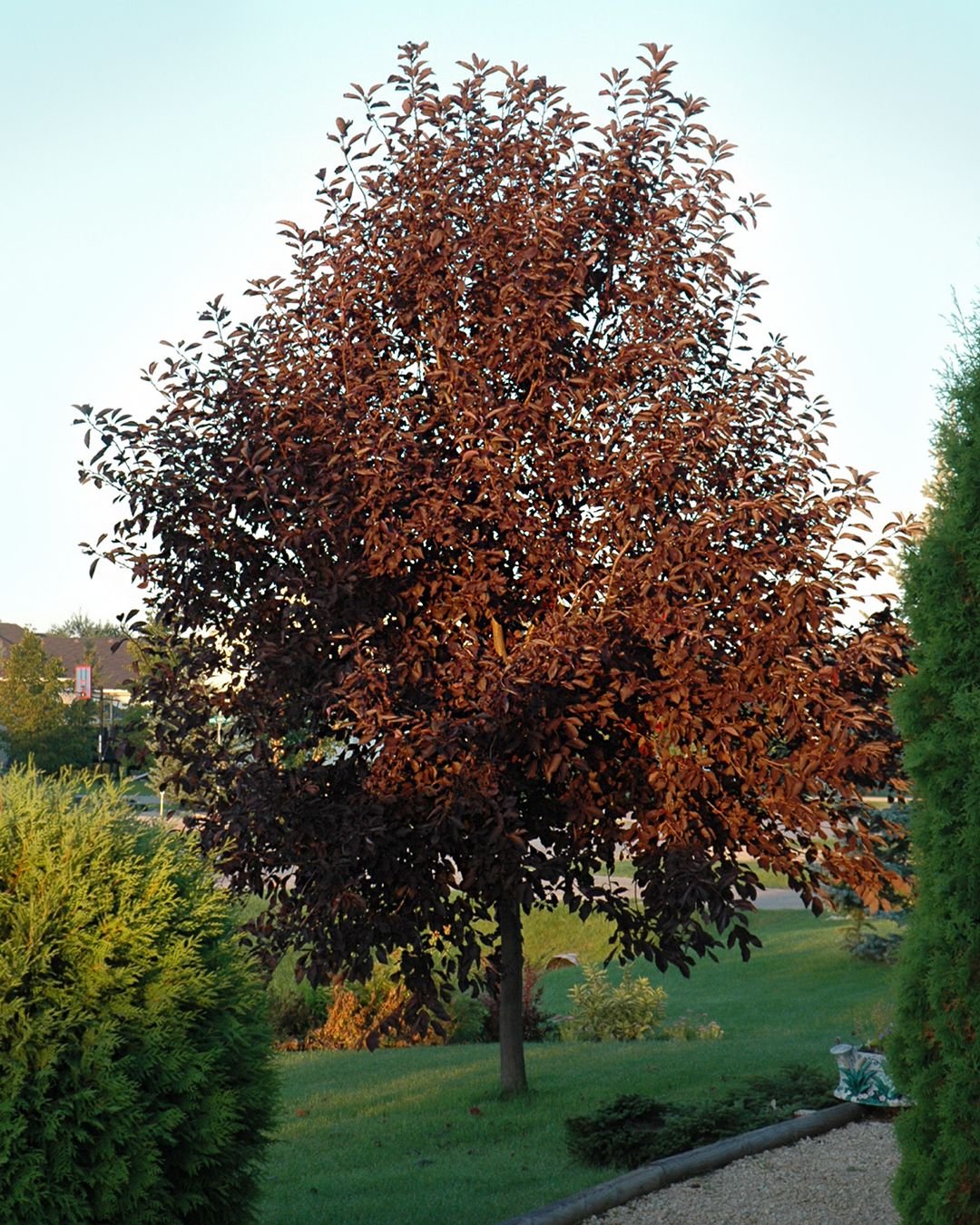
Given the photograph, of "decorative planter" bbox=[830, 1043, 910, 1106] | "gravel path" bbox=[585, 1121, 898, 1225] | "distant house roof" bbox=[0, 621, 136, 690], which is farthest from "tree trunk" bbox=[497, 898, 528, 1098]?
"distant house roof" bbox=[0, 621, 136, 690]

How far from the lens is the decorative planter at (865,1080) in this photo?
22.5 ft

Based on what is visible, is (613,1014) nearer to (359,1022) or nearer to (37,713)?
(359,1022)

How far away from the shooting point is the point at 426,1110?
7.30 metres

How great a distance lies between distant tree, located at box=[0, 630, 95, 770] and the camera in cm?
3828

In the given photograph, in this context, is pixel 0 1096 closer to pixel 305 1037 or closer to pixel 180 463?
pixel 180 463

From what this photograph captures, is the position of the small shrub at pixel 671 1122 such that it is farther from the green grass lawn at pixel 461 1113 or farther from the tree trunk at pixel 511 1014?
the tree trunk at pixel 511 1014

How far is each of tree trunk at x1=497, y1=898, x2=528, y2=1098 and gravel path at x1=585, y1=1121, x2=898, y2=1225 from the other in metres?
1.57

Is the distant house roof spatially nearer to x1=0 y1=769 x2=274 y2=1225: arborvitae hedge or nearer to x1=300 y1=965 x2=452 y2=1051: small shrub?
x1=300 y1=965 x2=452 y2=1051: small shrub

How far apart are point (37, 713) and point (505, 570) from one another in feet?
113

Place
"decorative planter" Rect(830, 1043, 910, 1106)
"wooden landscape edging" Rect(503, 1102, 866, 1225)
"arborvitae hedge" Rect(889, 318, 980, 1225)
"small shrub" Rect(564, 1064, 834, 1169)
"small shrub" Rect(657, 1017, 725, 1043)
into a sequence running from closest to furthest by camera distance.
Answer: "arborvitae hedge" Rect(889, 318, 980, 1225) → "wooden landscape edging" Rect(503, 1102, 866, 1225) → "small shrub" Rect(564, 1064, 834, 1169) → "decorative planter" Rect(830, 1043, 910, 1106) → "small shrub" Rect(657, 1017, 725, 1043)

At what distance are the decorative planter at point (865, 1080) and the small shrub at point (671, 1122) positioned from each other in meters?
0.21

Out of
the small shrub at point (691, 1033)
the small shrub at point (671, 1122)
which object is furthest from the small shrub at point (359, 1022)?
the small shrub at point (671, 1122)

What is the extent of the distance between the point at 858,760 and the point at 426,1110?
10.6ft

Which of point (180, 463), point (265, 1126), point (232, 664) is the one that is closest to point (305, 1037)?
point (232, 664)
